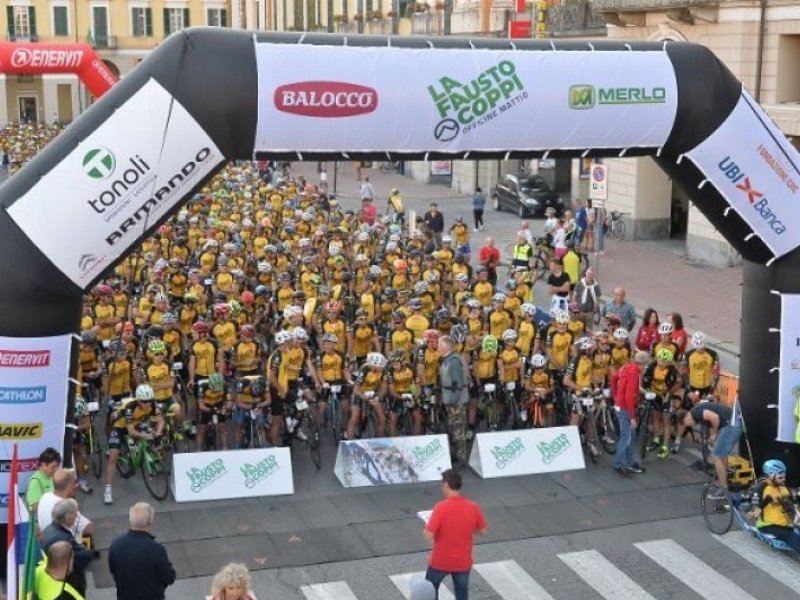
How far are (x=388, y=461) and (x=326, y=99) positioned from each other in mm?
4753

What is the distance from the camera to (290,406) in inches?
569

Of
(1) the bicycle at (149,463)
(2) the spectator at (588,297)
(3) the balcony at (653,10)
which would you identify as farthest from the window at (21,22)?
(1) the bicycle at (149,463)

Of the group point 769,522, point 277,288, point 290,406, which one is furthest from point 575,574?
point 277,288

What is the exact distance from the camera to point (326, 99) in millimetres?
11242

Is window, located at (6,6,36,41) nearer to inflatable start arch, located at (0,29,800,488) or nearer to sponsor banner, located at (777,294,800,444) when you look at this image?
inflatable start arch, located at (0,29,800,488)

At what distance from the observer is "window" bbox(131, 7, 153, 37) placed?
8900cm

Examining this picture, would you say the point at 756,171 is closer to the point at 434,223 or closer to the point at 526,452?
the point at 526,452

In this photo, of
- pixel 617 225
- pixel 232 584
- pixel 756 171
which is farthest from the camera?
pixel 617 225

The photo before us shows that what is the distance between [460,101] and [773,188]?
3.80 metres

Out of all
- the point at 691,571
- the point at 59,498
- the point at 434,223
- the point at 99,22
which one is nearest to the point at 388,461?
the point at 691,571

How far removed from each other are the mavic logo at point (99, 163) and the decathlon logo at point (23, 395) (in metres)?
2.09

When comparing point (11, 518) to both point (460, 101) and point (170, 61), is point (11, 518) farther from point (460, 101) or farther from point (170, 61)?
point (460, 101)

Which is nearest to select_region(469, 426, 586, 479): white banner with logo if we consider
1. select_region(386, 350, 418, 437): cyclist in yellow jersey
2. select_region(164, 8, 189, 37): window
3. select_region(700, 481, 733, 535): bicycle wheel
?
select_region(386, 350, 418, 437): cyclist in yellow jersey

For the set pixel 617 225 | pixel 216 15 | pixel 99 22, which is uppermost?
pixel 216 15
